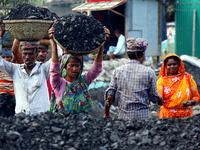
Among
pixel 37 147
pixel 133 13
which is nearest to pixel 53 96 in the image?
pixel 37 147

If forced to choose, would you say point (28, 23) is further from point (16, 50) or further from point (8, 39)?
point (8, 39)

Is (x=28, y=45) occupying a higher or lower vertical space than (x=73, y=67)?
higher

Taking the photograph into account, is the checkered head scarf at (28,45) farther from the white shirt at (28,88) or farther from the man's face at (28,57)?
the white shirt at (28,88)

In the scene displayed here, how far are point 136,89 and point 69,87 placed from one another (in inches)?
30.9

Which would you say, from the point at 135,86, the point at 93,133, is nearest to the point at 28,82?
the point at 93,133

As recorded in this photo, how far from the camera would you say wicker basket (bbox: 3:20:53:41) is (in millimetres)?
3047

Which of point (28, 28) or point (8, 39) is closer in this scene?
A: point (28, 28)

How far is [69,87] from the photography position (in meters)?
3.06

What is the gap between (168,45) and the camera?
55.3 feet

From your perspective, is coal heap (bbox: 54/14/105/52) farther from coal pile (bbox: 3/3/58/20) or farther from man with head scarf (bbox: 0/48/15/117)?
man with head scarf (bbox: 0/48/15/117)

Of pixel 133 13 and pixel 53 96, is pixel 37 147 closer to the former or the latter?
pixel 53 96

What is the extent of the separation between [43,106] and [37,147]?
3.42 feet

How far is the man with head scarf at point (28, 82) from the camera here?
3156 mm

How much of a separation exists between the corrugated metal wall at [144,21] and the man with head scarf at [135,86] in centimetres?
760
